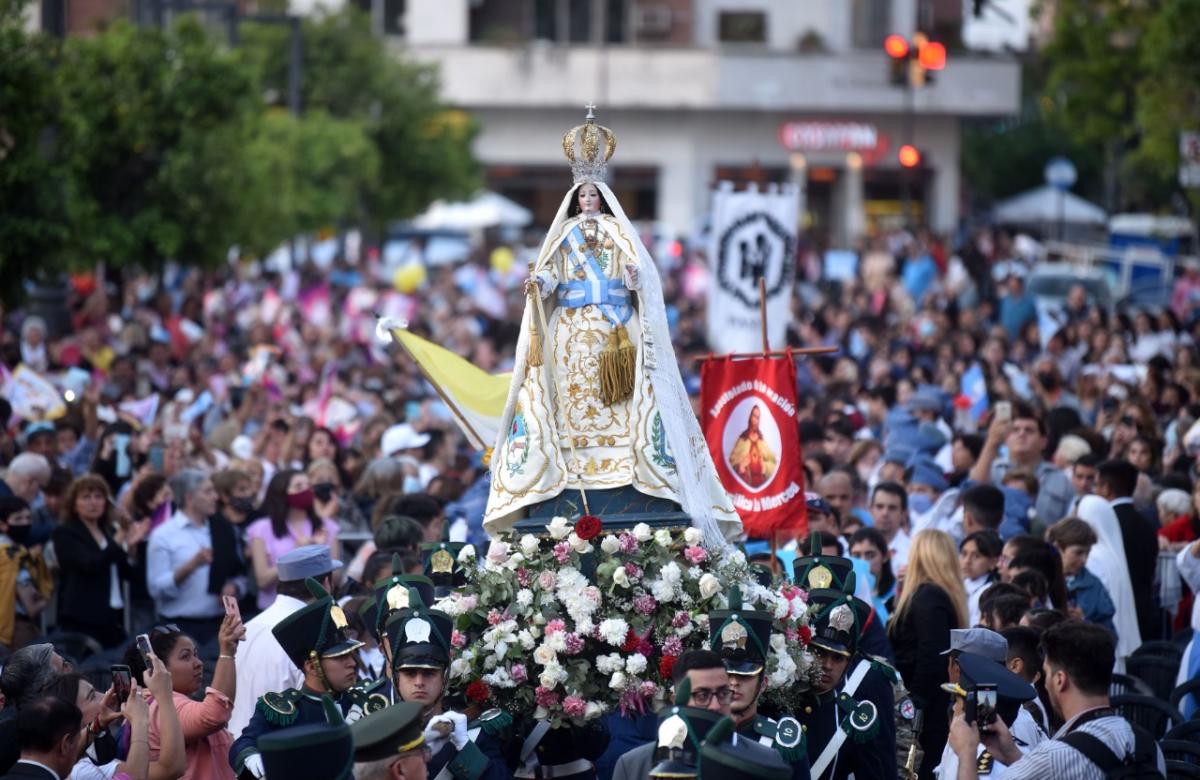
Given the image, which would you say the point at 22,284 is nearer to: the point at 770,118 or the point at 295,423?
the point at 295,423

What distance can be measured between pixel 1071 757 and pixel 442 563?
371 centimetres

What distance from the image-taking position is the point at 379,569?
1093cm

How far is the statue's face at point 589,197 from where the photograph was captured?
1059 centimetres

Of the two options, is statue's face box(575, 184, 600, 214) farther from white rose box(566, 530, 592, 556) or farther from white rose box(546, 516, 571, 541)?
white rose box(566, 530, 592, 556)

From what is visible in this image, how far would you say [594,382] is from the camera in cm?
1047

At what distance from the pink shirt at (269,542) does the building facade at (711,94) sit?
4470 centimetres

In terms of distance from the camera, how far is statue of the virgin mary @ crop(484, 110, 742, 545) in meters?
10.3

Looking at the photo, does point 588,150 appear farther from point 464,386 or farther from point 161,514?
point 161,514

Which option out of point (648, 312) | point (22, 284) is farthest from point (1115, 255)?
point (648, 312)

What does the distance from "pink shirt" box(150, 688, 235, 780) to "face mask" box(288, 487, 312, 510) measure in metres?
4.33

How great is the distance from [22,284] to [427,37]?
40.5m

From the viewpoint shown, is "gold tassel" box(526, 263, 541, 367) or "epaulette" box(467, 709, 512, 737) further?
"gold tassel" box(526, 263, 541, 367)

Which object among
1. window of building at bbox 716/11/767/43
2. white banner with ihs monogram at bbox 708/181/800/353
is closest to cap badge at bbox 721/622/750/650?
white banner with ihs monogram at bbox 708/181/800/353

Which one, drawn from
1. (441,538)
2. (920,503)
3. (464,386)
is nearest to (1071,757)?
(441,538)
